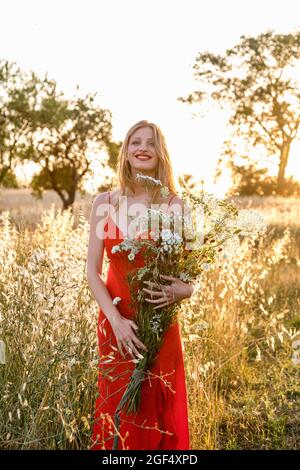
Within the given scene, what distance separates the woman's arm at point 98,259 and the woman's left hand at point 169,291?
0.98 feet

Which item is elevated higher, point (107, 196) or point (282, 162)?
point (282, 162)

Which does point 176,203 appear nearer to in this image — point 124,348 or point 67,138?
point 124,348

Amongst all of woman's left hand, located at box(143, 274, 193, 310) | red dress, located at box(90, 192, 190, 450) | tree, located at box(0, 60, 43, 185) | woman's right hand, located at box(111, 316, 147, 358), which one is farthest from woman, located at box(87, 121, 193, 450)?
tree, located at box(0, 60, 43, 185)

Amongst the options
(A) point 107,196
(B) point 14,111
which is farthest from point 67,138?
(A) point 107,196

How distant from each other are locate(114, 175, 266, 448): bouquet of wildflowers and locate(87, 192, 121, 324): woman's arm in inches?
7.6

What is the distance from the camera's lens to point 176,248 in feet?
9.03

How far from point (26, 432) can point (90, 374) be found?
2.23 feet

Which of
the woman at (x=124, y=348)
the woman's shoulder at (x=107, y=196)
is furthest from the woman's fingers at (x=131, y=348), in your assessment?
the woman's shoulder at (x=107, y=196)

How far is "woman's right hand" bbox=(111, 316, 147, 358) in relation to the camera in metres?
2.98

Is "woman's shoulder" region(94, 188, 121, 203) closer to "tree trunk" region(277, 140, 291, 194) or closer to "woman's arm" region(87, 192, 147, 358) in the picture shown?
"woman's arm" region(87, 192, 147, 358)

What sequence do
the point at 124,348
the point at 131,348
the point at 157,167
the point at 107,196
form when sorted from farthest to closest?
the point at 107,196 → the point at 157,167 → the point at 124,348 → the point at 131,348

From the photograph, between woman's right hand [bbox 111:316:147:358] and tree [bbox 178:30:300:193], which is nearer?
woman's right hand [bbox 111:316:147:358]

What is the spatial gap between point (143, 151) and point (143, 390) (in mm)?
1189

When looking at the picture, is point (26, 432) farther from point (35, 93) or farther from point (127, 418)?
point (35, 93)
